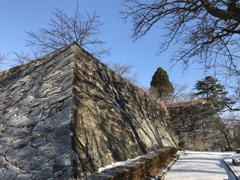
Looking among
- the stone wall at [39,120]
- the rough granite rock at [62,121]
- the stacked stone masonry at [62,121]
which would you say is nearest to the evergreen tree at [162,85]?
the stacked stone masonry at [62,121]

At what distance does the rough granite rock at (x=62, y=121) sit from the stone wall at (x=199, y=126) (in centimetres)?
932

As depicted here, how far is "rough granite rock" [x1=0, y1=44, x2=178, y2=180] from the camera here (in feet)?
10.3

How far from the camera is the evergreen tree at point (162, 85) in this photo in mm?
24453

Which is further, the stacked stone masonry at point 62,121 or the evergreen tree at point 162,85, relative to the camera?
the evergreen tree at point 162,85

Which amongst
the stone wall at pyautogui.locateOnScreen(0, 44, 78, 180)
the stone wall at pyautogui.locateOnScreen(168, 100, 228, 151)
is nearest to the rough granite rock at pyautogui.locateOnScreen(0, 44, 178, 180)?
the stone wall at pyautogui.locateOnScreen(0, 44, 78, 180)

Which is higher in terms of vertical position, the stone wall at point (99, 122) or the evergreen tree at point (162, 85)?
the evergreen tree at point (162, 85)

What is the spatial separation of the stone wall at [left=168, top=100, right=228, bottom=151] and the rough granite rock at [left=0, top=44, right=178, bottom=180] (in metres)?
9.32

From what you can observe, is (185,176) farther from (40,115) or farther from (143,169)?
(40,115)

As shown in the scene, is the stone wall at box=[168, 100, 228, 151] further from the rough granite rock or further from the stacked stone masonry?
the rough granite rock

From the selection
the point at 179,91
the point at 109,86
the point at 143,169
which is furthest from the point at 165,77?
the point at 143,169

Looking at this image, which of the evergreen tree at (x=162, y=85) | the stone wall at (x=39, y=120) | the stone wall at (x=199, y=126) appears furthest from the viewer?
the evergreen tree at (x=162, y=85)

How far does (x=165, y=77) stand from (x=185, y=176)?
72.4ft

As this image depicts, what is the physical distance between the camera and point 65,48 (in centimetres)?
544

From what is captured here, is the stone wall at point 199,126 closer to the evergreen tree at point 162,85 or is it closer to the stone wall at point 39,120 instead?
the evergreen tree at point 162,85
